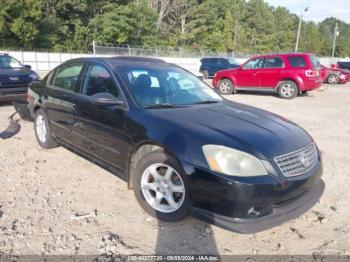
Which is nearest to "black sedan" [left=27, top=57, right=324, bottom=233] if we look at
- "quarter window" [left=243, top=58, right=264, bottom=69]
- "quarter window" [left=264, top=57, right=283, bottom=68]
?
"quarter window" [left=264, top=57, right=283, bottom=68]

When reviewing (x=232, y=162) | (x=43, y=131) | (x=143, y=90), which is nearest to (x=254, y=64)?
(x=43, y=131)

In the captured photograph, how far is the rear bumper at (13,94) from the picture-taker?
9.26 metres

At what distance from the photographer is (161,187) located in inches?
139

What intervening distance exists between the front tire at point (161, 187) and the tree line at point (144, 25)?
113ft

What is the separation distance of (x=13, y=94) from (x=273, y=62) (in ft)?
31.9

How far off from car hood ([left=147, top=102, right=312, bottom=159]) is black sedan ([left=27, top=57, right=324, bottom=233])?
12mm

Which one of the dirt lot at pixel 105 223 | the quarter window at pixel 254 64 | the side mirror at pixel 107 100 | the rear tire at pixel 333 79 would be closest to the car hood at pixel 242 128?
the side mirror at pixel 107 100

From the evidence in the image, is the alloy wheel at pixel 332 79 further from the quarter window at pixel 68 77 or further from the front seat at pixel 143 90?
the front seat at pixel 143 90

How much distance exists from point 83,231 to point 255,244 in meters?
1.69

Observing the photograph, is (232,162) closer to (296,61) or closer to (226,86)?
(296,61)

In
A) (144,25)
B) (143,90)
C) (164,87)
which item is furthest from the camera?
(144,25)

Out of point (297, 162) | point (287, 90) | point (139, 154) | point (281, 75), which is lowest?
point (287, 90)

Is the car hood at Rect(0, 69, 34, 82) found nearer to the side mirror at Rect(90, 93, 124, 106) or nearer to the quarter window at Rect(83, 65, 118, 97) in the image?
the quarter window at Rect(83, 65, 118, 97)

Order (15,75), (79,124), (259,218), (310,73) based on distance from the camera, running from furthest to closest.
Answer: (310,73)
(15,75)
(79,124)
(259,218)
